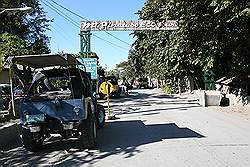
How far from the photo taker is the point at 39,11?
47438mm

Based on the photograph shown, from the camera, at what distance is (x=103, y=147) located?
34.5 ft

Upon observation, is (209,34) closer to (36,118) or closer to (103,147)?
(103,147)

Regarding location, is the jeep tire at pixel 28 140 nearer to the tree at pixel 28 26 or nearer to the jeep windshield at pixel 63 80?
the jeep windshield at pixel 63 80

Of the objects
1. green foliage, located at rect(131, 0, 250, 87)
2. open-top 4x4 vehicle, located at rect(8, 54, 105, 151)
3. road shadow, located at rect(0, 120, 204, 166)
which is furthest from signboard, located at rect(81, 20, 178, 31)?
open-top 4x4 vehicle, located at rect(8, 54, 105, 151)

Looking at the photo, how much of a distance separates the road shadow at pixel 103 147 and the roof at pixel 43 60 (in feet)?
7.83

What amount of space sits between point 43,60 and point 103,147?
10.5 feet

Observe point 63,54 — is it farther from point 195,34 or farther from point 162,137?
point 195,34

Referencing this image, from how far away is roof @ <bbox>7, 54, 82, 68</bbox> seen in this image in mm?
10586

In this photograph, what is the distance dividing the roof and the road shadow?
2387 mm

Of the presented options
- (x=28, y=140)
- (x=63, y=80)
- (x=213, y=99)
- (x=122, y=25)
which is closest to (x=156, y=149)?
(x=28, y=140)

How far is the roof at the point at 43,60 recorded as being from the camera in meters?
10.6

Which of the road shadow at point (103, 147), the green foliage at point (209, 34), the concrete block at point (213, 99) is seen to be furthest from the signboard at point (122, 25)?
the road shadow at point (103, 147)

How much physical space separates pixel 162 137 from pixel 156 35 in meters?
26.4

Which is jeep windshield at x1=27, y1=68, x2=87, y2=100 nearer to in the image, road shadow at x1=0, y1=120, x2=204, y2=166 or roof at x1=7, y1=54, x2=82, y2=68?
roof at x1=7, y1=54, x2=82, y2=68
